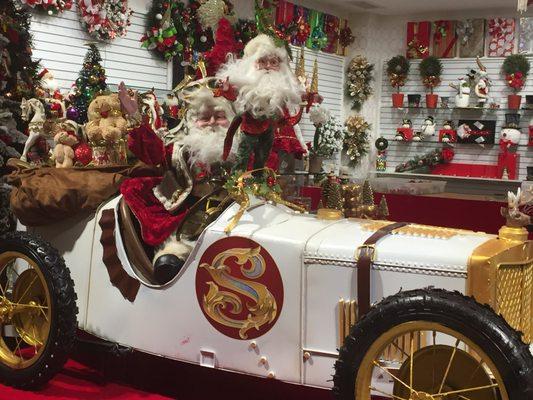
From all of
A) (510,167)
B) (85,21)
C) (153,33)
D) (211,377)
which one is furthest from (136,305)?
(510,167)


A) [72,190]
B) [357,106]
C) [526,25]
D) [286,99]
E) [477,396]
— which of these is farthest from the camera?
[357,106]

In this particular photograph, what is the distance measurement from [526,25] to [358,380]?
779 cm

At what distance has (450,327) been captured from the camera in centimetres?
200

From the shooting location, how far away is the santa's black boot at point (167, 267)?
9.41 feet

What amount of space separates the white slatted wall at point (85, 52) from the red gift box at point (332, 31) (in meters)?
3.16

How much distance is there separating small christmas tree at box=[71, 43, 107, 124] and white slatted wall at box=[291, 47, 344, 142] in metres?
3.76

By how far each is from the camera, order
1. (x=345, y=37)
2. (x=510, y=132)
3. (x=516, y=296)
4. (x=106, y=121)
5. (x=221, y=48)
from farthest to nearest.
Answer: (x=345, y=37) < (x=510, y=132) < (x=106, y=121) < (x=221, y=48) < (x=516, y=296)

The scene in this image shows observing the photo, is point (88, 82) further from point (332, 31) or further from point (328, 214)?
point (332, 31)

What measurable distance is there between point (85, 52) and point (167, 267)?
4.21 m

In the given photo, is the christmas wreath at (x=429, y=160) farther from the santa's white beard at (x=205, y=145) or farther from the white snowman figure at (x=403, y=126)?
the santa's white beard at (x=205, y=145)

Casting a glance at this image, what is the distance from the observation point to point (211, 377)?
3340 mm

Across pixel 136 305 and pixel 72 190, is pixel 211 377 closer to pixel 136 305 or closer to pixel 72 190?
pixel 136 305

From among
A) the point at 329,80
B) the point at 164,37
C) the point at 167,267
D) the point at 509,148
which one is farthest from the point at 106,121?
the point at 329,80

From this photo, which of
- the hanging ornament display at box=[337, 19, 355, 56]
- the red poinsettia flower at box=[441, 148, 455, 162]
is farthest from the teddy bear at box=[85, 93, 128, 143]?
the hanging ornament display at box=[337, 19, 355, 56]
